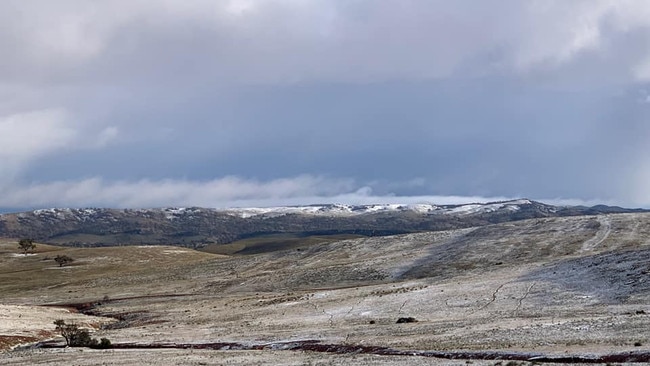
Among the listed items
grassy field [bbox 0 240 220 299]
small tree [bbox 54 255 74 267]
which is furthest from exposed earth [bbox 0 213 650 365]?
small tree [bbox 54 255 74 267]

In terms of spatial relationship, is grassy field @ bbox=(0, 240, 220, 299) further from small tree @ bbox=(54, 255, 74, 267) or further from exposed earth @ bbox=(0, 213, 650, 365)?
small tree @ bbox=(54, 255, 74, 267)

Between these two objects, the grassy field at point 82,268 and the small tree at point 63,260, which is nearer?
the grassy field at point 82,268

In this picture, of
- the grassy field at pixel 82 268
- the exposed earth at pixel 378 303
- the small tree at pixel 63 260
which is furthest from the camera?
→ the small tree at pixel 63 260

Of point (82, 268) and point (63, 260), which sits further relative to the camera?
point (63, 260)

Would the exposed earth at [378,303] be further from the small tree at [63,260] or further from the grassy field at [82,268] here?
the small tree at [63,260]

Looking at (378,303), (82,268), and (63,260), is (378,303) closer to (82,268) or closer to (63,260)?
(82,268)

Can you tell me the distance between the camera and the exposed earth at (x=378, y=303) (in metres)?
41.4

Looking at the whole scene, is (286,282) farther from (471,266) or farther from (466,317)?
(466,317)

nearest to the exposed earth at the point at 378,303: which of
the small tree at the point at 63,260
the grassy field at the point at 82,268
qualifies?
the grassy field at the point at 82,268

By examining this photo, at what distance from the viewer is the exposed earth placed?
136 feet

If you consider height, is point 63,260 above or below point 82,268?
above

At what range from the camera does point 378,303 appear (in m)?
70.2

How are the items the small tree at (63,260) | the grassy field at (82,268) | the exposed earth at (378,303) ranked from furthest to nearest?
the small tree at (63,260), the grassy field at (82,268), the exposed earth at (378,303)

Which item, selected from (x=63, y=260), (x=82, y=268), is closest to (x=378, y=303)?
(x=82, y=268)
